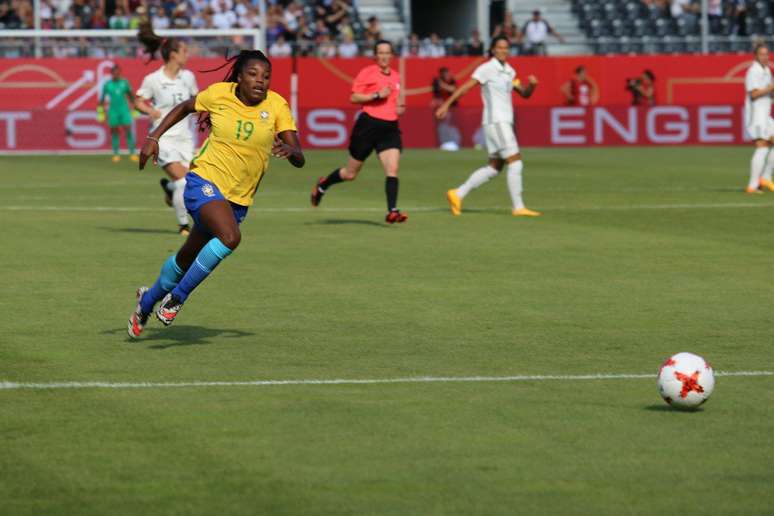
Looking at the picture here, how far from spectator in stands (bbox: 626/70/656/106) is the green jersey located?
550 inches

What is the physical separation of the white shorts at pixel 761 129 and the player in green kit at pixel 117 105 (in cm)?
1475

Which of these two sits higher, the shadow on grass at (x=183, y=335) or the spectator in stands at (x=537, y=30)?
the spectator in stands at (x=537, y=30)

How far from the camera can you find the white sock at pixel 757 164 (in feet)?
77.1

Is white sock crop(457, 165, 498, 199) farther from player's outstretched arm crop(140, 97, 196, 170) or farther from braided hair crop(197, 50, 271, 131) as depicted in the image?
player's outstretched arm crop(140, 97, 196, 170)

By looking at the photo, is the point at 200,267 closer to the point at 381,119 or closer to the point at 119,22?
the point at 381,119

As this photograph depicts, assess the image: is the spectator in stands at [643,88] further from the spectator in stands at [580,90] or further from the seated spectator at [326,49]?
the seated spectator at [326,49]

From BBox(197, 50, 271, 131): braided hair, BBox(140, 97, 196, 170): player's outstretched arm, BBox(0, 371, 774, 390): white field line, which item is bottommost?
BBox(0, 371, 774, 390): white field line

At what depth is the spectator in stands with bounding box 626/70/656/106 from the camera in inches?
1660

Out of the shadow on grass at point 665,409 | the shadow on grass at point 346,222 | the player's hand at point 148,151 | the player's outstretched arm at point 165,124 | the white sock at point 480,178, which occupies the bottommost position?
the shadow on grass at point 346,222

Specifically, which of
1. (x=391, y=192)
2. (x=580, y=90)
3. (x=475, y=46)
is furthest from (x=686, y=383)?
(x=475, y=46)

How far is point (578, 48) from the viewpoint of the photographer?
45375 mm

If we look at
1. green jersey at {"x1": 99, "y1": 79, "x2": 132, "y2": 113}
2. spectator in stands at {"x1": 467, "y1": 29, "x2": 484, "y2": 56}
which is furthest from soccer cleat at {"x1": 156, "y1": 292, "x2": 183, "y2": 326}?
spectator in stands at {"x1": 467, "y1": 29, "x2": 484, "y2": 56}

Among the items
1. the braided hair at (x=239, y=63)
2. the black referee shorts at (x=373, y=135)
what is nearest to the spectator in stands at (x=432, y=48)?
the black referee shorts at (x=373, y=135)

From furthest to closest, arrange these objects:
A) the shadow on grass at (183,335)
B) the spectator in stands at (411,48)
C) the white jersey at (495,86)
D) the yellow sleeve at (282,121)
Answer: the spectator in stands at (411,48) < the white jersey at (495,86) < the yellow sleeve at (282,121) < the shadow on grass at (183,335)
